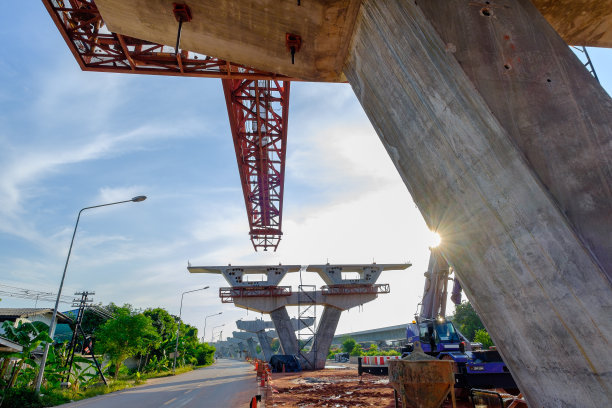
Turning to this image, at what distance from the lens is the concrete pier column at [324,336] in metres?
27.1

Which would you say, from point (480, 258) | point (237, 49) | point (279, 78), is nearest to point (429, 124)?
point (480, 258)

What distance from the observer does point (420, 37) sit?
134 inches

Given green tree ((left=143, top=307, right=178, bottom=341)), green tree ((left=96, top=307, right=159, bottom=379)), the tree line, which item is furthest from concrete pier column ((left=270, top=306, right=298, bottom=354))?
green tree ((left=143, top=307, right=178, bottom=341))

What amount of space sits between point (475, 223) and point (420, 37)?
2012mm

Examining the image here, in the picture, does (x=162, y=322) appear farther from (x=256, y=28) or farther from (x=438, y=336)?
(x=256, y=28)

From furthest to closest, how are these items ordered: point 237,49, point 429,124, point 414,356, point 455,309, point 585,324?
point 455,309
point 414,356
point 237,49
point 429,124
point 585,324

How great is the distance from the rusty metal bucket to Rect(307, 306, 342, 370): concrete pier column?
2282cm

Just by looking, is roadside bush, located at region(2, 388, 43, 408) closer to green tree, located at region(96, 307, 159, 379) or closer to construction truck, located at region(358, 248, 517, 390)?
green tree, located at region(96, 307, 159, 379)

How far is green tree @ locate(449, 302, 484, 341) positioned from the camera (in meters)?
39.2

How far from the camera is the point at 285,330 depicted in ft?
93.0

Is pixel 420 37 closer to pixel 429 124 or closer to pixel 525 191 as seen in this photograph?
pixel 429 124

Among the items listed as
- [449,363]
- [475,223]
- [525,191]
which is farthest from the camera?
[449,363]

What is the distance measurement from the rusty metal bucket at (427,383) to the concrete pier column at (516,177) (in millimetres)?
3422

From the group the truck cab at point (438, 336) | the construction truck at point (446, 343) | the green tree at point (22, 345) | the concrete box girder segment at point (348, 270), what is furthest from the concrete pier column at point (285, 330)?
the truck cab at point (438, 336)
